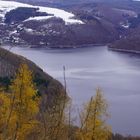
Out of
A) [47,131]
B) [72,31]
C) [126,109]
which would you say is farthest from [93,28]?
[47,131]

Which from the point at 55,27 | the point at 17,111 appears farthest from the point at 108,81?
the point at 55,27

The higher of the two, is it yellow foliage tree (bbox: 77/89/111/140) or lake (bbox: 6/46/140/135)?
yellow foliage tree (bbox: 77/89/111/140)

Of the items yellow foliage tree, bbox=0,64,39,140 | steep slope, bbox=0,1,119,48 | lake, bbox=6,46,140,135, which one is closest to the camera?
yellow foliage tree, bbox=0,64,39,140

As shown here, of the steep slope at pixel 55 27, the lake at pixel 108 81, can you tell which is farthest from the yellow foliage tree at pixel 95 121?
the steep slope at pixel 55 27

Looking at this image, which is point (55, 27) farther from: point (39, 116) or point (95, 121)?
point (39, 116)

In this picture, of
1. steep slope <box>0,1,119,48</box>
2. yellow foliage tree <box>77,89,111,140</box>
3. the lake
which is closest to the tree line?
yellow foliage tree <box>77,89,111,140</box>

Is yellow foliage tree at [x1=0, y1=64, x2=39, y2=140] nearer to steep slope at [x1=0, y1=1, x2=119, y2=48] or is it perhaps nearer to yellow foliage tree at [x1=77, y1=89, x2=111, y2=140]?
yellow foliage tree at [x1=77, y1=89, x2=111, y2=140]

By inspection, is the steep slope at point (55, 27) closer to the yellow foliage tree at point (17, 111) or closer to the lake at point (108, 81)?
the lake at point (108, 81)

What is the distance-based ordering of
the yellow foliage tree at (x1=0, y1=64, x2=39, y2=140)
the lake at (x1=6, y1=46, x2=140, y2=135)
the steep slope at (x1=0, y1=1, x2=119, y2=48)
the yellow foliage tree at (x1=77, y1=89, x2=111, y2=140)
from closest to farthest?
the yellow foliage tree at (x1=0, y1=64, x2=39, y2=140), the yellow foliage tree at (x1=77, y1=89, x2=111, y2=140), the lake at (x1=6, y1=46, x2=140, y2=135), the steep slope at (x1=0, y1=1, x2=119, y2=48)
